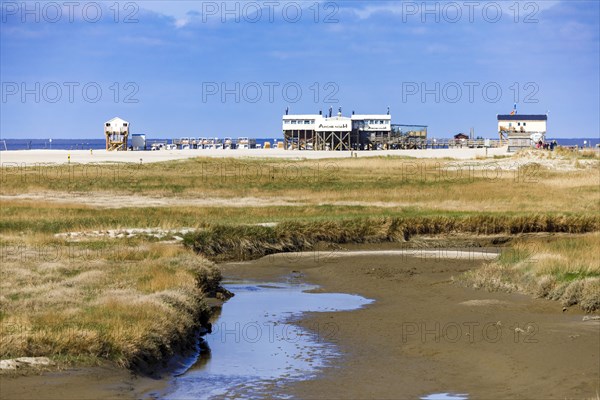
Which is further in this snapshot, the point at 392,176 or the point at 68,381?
the point at 392,176

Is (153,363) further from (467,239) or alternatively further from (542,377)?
(467,239)

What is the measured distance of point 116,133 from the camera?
15225cm

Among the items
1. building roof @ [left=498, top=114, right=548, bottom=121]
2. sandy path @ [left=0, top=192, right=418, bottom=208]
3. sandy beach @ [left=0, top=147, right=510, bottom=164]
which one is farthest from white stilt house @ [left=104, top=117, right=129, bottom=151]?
sandy path @ [left=0, top=192, right=418, bottom=208]

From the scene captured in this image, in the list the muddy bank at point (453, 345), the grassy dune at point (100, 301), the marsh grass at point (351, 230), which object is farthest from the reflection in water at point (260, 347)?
the marsh grass at point (351, 230)

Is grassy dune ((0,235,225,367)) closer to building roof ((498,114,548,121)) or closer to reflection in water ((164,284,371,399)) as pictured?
reflection in water ((164,284,371,399))

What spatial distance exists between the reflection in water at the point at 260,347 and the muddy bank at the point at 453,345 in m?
0.49

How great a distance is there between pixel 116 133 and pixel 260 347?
136672mm

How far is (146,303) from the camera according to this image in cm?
1867

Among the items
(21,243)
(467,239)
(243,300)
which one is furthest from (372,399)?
(467,239)

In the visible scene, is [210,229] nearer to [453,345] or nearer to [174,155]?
Result: [453,345]

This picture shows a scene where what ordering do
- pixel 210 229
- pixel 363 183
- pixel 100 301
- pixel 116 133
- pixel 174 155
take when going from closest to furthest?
1. pixel 100 301
2. pixel 210 229
3. pixel 363 183
4. pixel 174 155
5. pixel 116 133

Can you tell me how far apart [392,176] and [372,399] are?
57.3 metres

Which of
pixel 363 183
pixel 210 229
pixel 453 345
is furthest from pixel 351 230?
pixel 363 183

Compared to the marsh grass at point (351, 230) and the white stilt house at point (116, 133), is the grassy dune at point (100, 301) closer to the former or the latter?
the marsh grass at point (351, 230)
